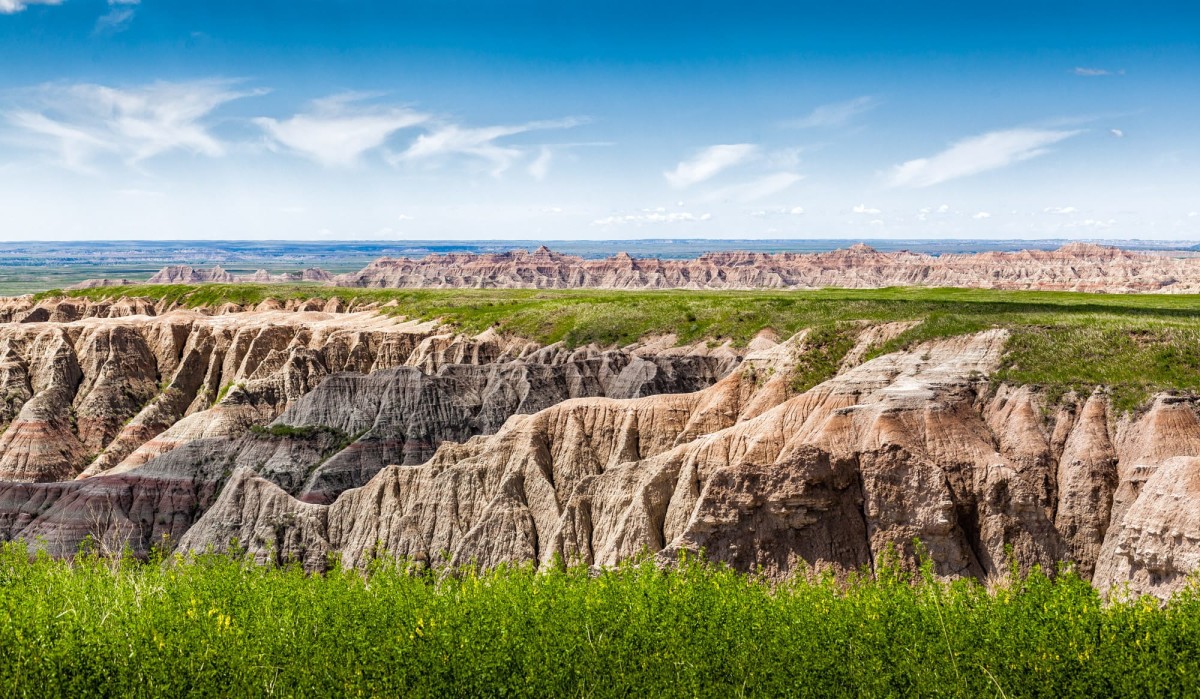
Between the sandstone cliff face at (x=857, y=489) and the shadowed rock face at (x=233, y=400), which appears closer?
the sandstone cliff face at (x=857, y=489)

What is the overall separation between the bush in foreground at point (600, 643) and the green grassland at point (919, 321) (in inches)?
501

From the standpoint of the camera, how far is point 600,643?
65.4 ft

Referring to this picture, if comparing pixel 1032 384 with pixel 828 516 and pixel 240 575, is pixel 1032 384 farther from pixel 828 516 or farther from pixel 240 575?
pixel 240 575

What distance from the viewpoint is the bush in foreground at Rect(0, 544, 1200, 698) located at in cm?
1795

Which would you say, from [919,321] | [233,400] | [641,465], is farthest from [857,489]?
[233,400]

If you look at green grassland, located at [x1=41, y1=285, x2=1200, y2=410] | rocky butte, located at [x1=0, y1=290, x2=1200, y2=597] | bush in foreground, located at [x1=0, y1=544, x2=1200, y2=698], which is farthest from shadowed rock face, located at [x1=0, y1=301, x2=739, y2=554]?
bush in foreground, located at [x1=0, y1=544, x2=1200, y2=698]

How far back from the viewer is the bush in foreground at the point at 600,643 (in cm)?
1795

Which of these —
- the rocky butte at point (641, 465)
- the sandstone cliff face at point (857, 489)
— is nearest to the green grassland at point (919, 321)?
the rocky butte at point (641, 465)

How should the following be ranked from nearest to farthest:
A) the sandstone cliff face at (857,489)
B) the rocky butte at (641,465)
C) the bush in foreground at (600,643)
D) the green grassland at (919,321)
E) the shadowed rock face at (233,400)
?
the bush in foreground at (600,643), the sandstone cliff face at (857,489), the rocky butte at (641,465), the green grassland at (919,321), the shadowed rock face at (233,400)

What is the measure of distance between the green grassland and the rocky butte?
139cm

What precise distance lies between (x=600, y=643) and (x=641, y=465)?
14.5 meters

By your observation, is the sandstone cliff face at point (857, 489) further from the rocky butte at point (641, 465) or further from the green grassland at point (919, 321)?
the green grassland at point (919, 321)

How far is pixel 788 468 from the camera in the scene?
→ 92.5 ft

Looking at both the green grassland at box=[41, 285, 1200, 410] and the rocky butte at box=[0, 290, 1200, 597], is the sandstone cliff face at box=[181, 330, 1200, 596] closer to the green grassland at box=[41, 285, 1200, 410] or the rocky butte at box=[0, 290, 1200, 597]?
the rocky butte at box=[0, 290, 1200, 597]
